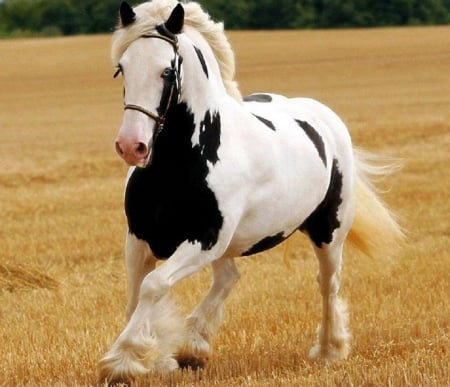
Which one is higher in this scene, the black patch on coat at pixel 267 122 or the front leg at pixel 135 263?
the black patch on coat at pixel 267 122

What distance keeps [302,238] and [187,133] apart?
6917 mm

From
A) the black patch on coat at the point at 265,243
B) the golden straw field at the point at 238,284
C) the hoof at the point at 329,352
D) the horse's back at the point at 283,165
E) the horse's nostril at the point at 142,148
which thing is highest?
the horse's nostril at the point at 142,148

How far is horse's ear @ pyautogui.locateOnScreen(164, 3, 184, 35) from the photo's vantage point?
562 cm

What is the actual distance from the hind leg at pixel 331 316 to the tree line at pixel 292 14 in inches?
2380

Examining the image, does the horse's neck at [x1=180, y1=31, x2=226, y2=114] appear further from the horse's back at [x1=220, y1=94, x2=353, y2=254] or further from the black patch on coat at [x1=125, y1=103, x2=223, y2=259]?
the horse's back at [x1=220, y1=94, x2=353, y2=254]

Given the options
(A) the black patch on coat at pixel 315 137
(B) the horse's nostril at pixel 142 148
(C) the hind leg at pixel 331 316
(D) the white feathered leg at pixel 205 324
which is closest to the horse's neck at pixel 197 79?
(B) the horse's nostril at pixel 142 148

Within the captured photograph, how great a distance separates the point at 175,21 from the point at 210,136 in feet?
2.09

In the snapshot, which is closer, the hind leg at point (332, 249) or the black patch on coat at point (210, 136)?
the black patch on coat at point (210, 136)

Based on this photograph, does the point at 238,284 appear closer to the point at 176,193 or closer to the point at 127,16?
the point at 176,193

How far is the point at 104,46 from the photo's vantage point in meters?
58.0

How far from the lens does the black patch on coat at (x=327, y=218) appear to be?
24.1ft

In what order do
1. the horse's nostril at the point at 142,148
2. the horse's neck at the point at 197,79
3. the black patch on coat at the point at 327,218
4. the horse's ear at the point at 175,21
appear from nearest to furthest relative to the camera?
the horse's nostril at the point at 142,148 → the horse's ear at the point at 175,21 → the horse's neck at the point at 197,79 → the black patch on coat at the point at 327,218

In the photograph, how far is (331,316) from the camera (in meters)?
7.34

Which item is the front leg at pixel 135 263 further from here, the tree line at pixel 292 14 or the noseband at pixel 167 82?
the tree line at pixel 292 14
